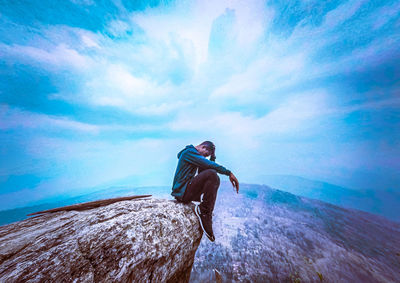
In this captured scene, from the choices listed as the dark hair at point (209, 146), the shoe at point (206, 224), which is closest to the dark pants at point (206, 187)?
the shoe at point (206, 224)

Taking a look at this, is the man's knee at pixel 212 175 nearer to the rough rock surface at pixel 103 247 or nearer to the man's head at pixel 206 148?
the man's head at pixel 206 148

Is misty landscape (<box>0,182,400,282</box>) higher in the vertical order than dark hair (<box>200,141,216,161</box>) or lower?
lower

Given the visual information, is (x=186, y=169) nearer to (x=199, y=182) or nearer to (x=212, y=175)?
(x=199, y=182)

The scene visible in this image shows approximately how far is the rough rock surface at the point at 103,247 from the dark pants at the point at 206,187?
0.63 metres

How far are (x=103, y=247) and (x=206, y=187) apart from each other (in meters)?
2.17

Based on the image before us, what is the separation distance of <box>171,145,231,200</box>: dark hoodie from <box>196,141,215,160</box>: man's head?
33cm

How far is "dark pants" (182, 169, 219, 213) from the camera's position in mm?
3359

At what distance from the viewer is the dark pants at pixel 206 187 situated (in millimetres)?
3359

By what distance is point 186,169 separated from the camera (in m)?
3.62

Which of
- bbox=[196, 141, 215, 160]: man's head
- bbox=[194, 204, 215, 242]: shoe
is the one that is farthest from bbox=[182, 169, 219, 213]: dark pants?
bbox=[196, 141, 215, 160]: man's head

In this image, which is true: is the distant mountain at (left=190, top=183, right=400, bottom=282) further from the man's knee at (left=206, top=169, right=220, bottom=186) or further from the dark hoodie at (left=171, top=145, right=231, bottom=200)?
the man's knee at (left=206, top=169, right=220, bottom=186)

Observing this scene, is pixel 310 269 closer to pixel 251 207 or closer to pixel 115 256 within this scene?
pixel 251 207

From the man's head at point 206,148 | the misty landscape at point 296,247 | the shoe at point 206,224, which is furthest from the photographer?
the misty landscape at point 296,247

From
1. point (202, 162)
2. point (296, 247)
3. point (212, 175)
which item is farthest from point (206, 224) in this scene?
point (296, 247)
